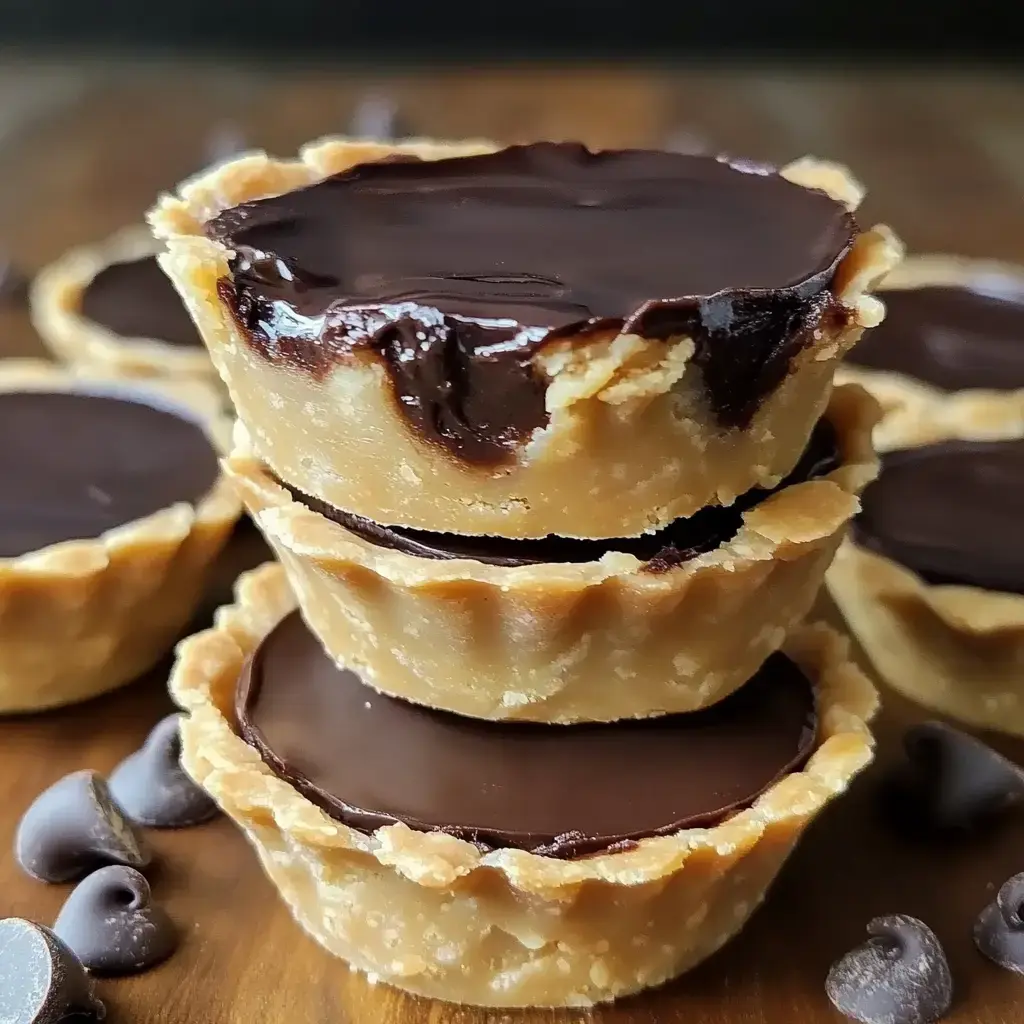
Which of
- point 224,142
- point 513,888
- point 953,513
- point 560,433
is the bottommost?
point 224,142

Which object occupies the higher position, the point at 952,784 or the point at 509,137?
the point at 952,784

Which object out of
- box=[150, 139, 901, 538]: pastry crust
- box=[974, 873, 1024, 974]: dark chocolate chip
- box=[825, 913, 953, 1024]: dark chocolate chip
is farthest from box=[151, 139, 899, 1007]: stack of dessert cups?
box=[974, 873, 1024, 974]: dark chocolate chip

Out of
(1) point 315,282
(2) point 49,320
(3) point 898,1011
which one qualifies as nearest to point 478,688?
(1) point 315,282

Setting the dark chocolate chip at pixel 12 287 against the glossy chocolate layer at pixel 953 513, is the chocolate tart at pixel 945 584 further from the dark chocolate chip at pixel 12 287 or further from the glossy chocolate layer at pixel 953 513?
the dark chocolate chip at pixel 12 287

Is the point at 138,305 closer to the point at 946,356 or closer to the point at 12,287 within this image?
the point at 12,287

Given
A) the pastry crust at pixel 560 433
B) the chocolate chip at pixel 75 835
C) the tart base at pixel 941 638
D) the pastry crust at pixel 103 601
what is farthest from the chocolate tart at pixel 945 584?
the chocolate chip at pixel 75 835

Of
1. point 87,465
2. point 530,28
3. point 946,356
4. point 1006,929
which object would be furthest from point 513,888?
point 530,28

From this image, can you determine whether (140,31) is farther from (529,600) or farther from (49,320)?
(529,600)

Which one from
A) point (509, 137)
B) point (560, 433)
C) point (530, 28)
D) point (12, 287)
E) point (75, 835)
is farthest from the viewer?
point (530, 28)
